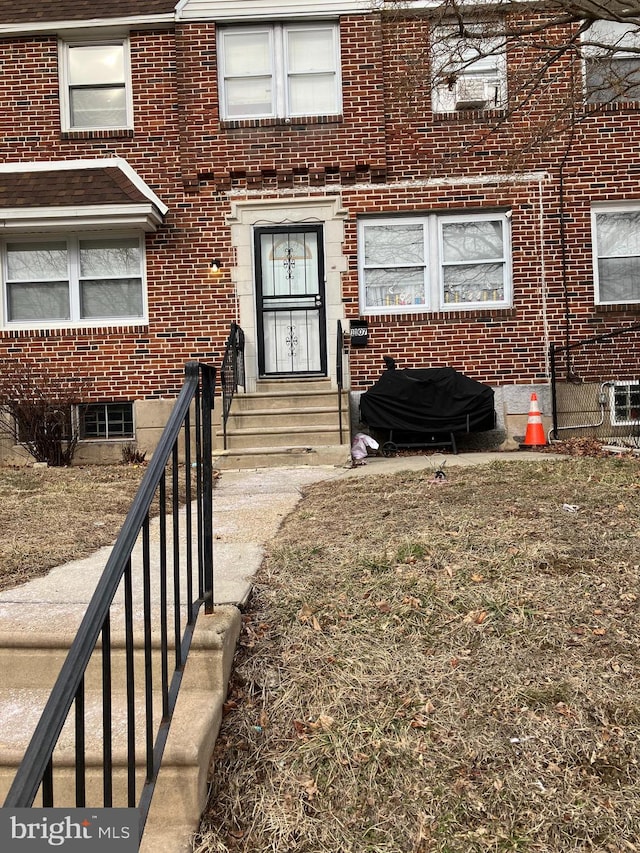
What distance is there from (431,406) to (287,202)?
3.96m

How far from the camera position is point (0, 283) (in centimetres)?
1081

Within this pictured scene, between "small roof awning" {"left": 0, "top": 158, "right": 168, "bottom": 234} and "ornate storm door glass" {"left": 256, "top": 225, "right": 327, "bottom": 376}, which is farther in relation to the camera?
"ornate storm door glass" {"left": 256, "top": 225, "right": 327, "bottom": 376}

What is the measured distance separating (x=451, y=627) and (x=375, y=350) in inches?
308

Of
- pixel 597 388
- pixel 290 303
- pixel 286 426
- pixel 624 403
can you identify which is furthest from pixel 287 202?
pixel 624 403

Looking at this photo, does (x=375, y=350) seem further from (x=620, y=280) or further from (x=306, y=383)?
(x=620, y=280)

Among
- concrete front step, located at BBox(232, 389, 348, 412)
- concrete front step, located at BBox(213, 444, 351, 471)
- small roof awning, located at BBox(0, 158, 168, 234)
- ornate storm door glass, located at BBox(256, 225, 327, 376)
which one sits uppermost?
small roof awning, located at BBox(0, 158, 168, 234)

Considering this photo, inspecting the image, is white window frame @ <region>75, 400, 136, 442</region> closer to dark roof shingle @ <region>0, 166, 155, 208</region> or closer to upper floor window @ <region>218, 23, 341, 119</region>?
dark roof shingle @ <region>0, 166, 155, 208</region>

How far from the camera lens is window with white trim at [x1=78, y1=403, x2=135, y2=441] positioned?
1078cm

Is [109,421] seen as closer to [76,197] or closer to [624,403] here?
[76,197]

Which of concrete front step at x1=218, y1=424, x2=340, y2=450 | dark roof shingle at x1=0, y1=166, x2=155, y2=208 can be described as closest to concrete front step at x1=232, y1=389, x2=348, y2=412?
concrete front step at x1=218, y1=424, x2=340, y2=450

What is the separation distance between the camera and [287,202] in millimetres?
10734

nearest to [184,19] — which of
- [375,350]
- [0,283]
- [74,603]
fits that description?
[0,283]

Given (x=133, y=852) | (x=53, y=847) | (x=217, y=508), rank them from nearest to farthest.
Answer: (x=53, y=847)
(x=133, y=852)
(x=217, y=508)

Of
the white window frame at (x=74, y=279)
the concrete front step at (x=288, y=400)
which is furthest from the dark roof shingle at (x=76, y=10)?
the concrete front step at (x=288, y=400)
